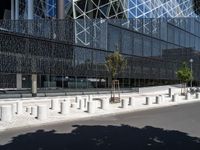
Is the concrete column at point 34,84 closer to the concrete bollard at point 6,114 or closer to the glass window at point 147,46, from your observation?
the concrete bollard at point 6,114

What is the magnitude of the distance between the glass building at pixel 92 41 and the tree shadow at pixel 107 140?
14603 mm

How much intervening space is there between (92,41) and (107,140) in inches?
1288

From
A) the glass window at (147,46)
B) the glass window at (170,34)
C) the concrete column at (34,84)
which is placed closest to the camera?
the concrete column at (34,84)

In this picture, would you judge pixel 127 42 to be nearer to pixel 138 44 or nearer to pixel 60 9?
pixel 138 44

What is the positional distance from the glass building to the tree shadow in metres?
14.6

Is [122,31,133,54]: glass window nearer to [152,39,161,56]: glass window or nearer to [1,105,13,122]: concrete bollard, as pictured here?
[152,39,161,56]: glass window

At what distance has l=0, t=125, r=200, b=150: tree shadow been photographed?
10.7 meters

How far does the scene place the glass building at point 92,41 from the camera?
34062mm

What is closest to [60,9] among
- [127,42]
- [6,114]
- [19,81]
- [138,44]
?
[127,42]

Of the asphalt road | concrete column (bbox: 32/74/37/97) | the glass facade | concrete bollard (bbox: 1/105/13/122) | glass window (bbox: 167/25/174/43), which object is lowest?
the asphalt road

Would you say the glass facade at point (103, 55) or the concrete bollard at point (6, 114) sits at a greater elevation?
the glass facade at point (103, 55)

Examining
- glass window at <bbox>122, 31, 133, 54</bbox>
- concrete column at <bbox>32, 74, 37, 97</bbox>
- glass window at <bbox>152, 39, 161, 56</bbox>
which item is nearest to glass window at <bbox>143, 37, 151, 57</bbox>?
glass window at <bbox>152, 39, 161, 56</bbox>

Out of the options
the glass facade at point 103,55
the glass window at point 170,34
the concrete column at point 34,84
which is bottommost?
the concrete column at point 34,84

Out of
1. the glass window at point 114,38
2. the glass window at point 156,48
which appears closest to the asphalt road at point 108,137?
the glass window at point 114,38
